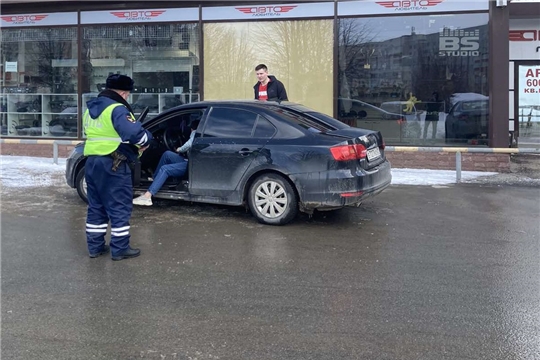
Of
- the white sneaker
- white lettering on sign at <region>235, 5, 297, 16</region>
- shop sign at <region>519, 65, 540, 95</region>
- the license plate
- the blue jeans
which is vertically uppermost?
white lettering on sign at <region>235, 5, 297, 16</region>

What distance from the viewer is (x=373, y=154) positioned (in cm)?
693

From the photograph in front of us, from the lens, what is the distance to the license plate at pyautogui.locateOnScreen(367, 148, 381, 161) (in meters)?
6.80

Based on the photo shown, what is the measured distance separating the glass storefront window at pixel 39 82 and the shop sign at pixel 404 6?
649 cm

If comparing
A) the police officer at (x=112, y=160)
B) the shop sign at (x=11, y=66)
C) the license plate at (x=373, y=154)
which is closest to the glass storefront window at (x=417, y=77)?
the license plate at (x=373, y=154)

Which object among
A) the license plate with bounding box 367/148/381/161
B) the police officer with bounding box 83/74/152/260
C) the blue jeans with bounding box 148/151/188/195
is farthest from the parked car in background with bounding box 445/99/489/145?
the police officer with bounding box 83/74/152/260

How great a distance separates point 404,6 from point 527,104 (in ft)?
16.2

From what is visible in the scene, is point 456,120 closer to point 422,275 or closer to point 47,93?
point 422,275

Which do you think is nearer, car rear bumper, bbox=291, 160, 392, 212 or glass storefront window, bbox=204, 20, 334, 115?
car rear bumper, bbox=291, 160, 392, 212

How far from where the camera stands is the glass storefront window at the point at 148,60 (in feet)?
42.4

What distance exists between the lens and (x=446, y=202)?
8.47 metres

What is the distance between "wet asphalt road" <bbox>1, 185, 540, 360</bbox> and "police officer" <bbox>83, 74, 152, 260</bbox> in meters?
0.29

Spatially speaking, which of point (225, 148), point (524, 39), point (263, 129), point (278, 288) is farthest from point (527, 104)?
point (278, 288)

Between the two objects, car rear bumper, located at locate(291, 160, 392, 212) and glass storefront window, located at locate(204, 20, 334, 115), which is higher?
glass storefront window, located at locate(204, 20, 334, 115)

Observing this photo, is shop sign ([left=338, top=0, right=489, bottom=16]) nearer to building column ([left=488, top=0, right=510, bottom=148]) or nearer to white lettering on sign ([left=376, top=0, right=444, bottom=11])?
white lettering on sign ([left=376, top=0, right=444, bottom=11])
